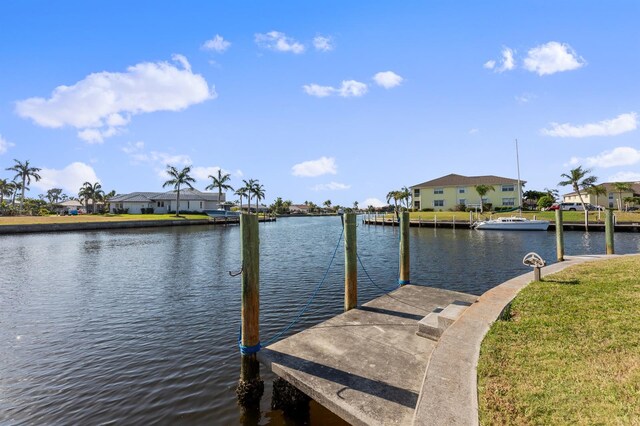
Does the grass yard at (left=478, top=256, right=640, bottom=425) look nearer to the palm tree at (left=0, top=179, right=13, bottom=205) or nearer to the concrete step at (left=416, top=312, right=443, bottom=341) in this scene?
the concrete step at (left=416, top=312, right=443, bottom=341)

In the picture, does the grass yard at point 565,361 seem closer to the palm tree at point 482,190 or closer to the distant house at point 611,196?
the palm tree at point 482,190

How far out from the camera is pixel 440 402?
13.3 ft

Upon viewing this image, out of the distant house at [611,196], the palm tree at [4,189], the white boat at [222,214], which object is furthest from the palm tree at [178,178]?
the distant house at [611,196]

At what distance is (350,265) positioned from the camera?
359 inches

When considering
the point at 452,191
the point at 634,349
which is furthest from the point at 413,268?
the point at 452,191

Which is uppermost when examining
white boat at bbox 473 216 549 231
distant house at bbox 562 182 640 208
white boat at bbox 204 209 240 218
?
distant house at bbox 562 182 640 208

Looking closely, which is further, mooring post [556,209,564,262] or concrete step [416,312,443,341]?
mooring post [556,209,564,262]

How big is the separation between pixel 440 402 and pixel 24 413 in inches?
296

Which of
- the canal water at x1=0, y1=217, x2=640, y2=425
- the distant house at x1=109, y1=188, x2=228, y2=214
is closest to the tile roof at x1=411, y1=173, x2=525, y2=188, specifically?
the canal water at x1=0, y1=217, x2=640, y2=425

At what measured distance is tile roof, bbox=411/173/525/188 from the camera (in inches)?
2778

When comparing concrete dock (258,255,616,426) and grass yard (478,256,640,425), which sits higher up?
grass yard (478,256,640,425)

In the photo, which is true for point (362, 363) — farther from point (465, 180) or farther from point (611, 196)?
point (611, 196)

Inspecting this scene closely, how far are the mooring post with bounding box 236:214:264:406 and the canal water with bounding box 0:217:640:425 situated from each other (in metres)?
0.34

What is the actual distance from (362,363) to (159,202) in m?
90.9
